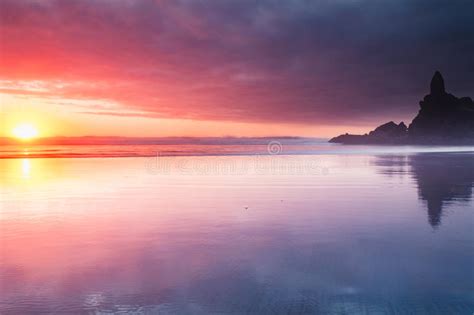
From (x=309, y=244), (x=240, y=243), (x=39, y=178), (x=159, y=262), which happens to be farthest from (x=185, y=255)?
(x=39, y=178)

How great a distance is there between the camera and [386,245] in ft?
20.6

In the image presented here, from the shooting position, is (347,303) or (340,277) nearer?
(347,303)

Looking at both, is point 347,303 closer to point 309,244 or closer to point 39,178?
point 309,244

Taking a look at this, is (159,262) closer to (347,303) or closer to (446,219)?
(347,303)

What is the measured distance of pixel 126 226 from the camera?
7.87 metres

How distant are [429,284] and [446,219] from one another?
4229 millimetres

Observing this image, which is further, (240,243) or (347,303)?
(240,243)

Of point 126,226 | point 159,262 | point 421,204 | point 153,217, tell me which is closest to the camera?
point 159,262

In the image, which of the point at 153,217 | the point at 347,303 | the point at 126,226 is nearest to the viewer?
the point at 347,303

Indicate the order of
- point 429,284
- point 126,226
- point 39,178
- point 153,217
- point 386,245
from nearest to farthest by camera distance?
1. point 429,284
2. point 386,245
3. point 126,226
4. point 153,217
5. point 39,178

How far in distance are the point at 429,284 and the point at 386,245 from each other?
171 cm

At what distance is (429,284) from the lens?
4582 millimetres

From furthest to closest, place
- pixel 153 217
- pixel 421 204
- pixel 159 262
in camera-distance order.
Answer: pixel 421 204, pixel 153 217, pixel 159 262

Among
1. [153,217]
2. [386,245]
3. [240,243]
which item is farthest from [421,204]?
[153,217]
